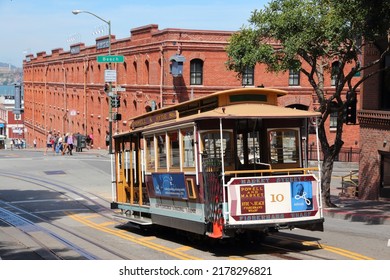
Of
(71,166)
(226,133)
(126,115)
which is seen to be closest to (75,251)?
(226,133)

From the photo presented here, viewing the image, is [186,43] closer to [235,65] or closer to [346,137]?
[346,137]

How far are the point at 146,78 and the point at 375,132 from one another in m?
29.1

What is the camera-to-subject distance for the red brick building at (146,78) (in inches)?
2012

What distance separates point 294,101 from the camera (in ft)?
173

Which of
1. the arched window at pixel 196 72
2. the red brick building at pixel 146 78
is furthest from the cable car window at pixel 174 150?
the arched window at pixel 196 72

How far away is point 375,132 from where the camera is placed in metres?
28.1

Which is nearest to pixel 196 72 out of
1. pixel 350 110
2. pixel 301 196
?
pixel 350 110

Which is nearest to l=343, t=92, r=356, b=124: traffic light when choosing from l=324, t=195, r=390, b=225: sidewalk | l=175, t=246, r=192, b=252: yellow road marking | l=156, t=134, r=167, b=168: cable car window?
l=324, t=195, r=390, b=225: sidewalk

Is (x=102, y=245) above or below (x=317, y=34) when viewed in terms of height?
below

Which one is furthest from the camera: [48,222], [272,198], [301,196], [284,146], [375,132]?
[375,132]

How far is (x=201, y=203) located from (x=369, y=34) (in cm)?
996

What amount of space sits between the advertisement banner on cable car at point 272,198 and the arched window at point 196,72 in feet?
125

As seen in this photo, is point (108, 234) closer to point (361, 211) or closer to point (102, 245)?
point (102, 245)

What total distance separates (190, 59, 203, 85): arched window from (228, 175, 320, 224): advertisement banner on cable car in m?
38.2
